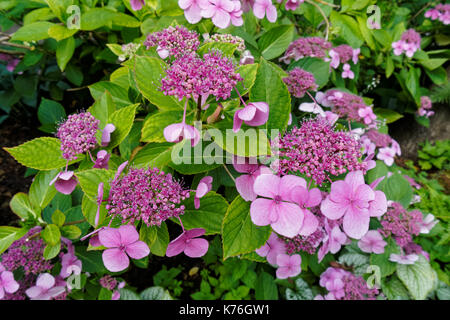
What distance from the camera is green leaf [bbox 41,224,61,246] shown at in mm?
816

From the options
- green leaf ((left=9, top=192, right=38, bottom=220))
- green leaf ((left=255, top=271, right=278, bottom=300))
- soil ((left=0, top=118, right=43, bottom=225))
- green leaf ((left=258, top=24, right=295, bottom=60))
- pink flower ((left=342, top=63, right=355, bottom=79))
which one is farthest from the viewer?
soil ((left=0, top=118, right=43, bottom=225))

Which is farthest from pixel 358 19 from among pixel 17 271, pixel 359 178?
pixel 17 271

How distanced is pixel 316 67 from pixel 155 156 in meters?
0.76

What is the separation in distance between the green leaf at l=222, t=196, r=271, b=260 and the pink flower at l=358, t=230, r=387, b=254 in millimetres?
813

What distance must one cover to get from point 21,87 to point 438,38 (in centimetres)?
310

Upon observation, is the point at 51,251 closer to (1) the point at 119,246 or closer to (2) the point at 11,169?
(1) the point at 119,246

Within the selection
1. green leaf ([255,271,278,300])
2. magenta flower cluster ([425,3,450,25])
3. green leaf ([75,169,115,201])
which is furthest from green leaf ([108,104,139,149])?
magenta flower cluster ([425,3,450,25])

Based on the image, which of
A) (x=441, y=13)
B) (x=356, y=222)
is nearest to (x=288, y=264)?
(x=356, y=222)

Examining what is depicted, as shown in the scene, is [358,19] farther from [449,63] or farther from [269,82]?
[449,63]

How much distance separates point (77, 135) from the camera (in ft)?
2.18

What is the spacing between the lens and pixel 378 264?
1.33 m

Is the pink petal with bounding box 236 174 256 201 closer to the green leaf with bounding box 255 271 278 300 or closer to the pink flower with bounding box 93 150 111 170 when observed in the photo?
the pink flower with bounding box 93 150 111 170

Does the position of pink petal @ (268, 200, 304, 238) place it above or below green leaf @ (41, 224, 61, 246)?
above
